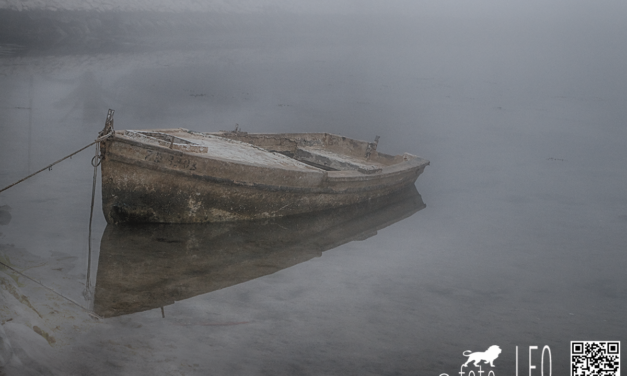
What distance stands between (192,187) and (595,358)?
569 cm

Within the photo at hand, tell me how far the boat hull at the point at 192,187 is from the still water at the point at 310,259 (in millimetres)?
270

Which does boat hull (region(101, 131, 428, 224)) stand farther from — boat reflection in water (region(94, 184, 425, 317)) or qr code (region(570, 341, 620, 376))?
qr code (region(570, 341, 620, 376))

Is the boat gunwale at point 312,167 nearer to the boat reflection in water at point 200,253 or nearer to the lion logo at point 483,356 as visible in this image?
the boat reflection in water at point 200,253

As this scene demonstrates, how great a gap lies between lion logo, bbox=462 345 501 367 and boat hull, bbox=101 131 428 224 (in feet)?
14.1

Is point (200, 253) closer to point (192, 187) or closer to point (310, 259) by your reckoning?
point (192, 187)

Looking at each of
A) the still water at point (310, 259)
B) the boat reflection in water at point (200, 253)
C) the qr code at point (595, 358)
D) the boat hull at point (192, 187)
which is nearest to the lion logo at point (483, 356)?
the still water at point (310, 259)

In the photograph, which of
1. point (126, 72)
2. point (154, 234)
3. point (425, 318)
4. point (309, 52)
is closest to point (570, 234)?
point (425, 318)

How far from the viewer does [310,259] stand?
916cm

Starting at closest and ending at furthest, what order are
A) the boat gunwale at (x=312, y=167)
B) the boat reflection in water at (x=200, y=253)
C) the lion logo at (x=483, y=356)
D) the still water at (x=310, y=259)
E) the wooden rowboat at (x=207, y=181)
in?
the still water at (x=310, y=259)
the lion logo at (x=483, y=356)
the boat reflection in water at (x=200, y=253)
the boat gunwale at (x=312, y=167)
the wooden rowboat at (x=207, y=181)

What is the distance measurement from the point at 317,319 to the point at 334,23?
64833 millimetres

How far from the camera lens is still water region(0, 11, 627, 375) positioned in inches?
245

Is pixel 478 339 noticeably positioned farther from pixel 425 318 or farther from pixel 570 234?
pixel 570 234

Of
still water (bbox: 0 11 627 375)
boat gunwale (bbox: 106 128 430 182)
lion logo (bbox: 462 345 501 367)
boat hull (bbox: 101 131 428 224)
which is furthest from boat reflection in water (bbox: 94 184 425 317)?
lion logo (bbox: 462 345 501 367)

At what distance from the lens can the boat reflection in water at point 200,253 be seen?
727cm
